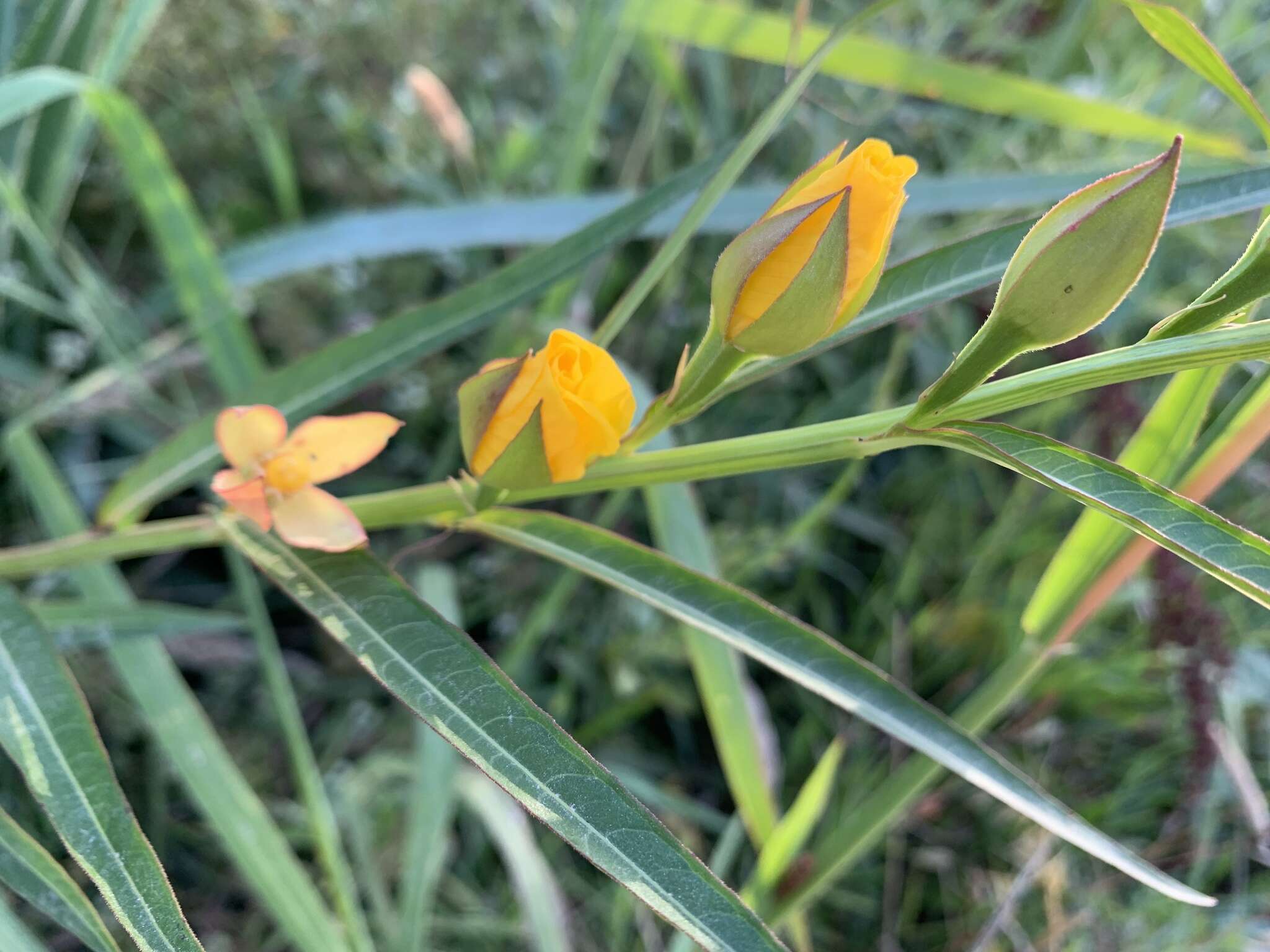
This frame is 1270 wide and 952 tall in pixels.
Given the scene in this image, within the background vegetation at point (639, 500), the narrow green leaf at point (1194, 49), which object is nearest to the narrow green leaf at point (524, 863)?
the background vegetation at point (639, 500)

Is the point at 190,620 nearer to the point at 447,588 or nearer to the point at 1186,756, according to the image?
the point at 447,588

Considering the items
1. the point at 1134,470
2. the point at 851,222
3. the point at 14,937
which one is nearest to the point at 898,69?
the point at 1134,470

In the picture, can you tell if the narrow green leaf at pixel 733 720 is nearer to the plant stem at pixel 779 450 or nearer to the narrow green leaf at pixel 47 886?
the plant stem at pixel 779 450

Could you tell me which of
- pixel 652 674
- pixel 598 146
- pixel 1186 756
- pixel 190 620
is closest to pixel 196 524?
pixel 190 620

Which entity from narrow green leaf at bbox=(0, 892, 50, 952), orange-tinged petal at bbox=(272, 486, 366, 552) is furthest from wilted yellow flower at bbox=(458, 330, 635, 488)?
narrow green leaf at bbox=(0, 892, 50, 952)

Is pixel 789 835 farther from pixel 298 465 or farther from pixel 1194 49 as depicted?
pixel 1194 49

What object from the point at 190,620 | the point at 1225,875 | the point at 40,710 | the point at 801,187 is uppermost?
the point at 801,187
